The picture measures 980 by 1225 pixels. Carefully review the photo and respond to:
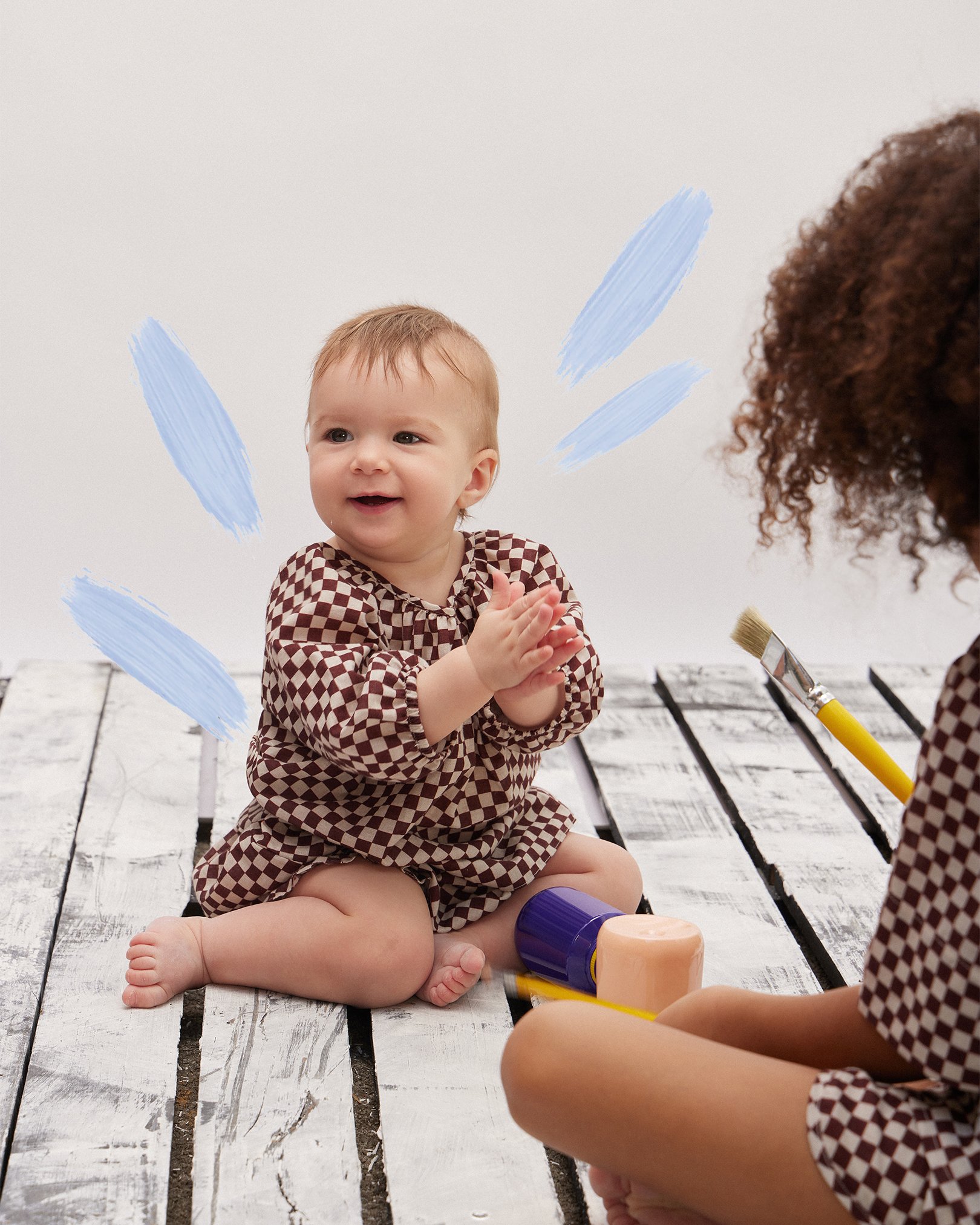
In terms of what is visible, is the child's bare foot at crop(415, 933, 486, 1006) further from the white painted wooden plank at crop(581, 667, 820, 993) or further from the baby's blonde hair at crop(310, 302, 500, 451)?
the baby's blonde hair at crop(310, 302, 500, 451)

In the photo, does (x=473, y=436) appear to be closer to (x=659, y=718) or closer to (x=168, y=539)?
(x=659, y=718)

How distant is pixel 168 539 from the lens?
1668 millimetres

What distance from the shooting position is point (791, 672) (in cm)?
110

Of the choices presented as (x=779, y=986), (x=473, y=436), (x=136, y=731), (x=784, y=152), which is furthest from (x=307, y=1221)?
(x=784, y=152)

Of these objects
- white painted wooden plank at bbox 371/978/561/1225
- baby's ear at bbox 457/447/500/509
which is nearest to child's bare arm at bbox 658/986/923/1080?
white painted wooden plank at bbox 371/978/561/1225

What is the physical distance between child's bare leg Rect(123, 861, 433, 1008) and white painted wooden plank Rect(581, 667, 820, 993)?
214mm

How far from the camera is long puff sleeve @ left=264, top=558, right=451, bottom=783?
0.89m

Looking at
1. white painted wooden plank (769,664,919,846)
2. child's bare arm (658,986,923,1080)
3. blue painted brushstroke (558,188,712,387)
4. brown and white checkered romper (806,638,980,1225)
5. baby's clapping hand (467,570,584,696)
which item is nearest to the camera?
brown and white checkered romper (806,638,980,1225)

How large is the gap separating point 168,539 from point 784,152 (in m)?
0.87

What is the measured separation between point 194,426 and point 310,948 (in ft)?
2.70

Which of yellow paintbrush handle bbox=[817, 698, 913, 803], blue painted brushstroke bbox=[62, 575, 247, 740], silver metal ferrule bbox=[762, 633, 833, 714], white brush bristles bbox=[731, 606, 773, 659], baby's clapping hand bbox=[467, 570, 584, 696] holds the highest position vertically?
baby's clapping hand bbox=[467, 570, 584, 696]

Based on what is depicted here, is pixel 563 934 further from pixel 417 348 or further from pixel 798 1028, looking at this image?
pixel 417 348

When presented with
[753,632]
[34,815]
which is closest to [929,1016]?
[753,632]

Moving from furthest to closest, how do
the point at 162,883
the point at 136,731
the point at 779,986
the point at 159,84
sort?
the point at 159,84 < the point at 136,731 < the point at 162,883 < the point at 779,986
